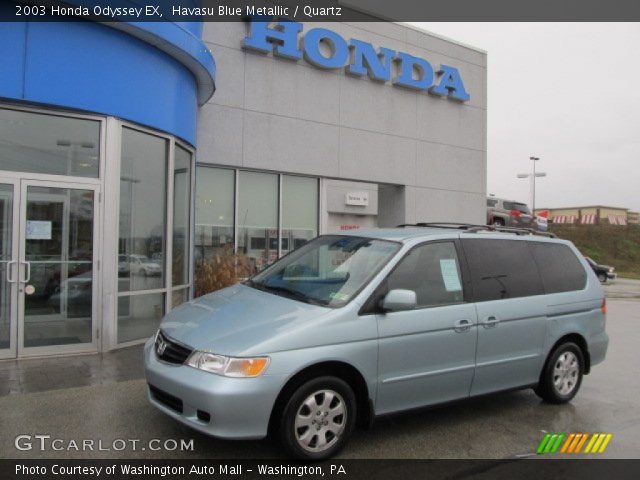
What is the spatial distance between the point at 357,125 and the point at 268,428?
34.0ft

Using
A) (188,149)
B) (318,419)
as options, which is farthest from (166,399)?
(188,149)

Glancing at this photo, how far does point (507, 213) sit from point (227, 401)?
82.0 feet

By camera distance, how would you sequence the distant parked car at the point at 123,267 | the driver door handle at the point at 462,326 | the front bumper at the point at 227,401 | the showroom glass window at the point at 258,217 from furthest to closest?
the showroom glass window at the point at 258,217
the distant parked car at the point at 123,267
the driver door handle at the point at 462,326
the front bumper at the point at 227,401

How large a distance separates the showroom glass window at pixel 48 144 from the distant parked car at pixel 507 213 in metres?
22.0

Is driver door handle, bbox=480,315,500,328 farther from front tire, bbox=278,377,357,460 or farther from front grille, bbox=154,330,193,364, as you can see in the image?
front grille, bbox=154,330,193,364

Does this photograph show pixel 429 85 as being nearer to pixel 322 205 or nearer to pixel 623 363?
pixel 322 205

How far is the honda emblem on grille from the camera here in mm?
4295

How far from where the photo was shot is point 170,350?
13.8 feet

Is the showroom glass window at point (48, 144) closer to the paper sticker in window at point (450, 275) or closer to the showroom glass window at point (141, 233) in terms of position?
the showroom glass window at point (141, 233)

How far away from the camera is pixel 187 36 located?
785 cm

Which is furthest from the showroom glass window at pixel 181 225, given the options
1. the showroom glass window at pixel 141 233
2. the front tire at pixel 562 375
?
the front tire at pixel 562 375

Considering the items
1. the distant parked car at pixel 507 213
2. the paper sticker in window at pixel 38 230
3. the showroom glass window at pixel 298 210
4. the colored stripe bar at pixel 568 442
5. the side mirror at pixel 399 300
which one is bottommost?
the colored stripe bar at pixel 568 442

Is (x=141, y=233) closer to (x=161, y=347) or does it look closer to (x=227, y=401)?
(x=161, y=347)

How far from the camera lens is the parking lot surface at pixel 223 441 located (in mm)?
4348
